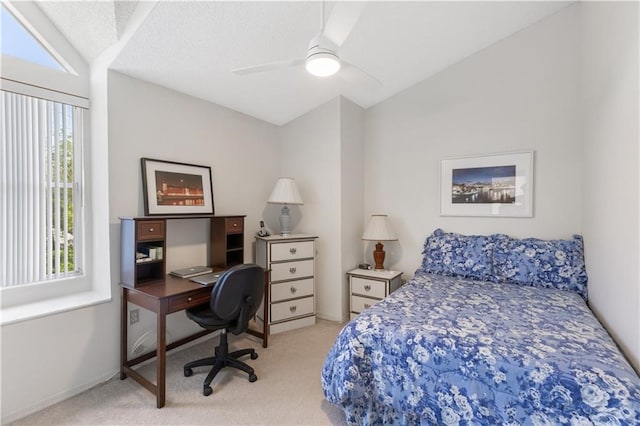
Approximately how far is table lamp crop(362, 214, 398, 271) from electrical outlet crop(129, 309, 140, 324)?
90.1 inches

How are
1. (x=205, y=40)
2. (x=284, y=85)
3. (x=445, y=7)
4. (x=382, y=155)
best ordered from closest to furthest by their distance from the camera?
(x=205, y=40)
(x=445, y=7)
(x=284, y=85)
(x=382, y=155)

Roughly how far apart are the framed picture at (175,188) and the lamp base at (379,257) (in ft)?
6.14

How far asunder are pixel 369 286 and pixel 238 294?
5.27 feet

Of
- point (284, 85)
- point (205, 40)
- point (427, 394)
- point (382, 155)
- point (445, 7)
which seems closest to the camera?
point (427, 394)

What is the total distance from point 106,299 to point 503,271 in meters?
3.36

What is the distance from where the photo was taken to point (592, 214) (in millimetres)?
2330

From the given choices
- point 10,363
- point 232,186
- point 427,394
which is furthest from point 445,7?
point 10,363

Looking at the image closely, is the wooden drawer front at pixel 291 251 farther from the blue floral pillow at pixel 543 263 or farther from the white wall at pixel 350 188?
the blue floral pillow at pixel 543 263

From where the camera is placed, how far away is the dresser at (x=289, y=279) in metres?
3.19

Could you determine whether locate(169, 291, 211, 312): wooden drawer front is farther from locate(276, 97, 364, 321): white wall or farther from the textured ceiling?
the textured ceiling

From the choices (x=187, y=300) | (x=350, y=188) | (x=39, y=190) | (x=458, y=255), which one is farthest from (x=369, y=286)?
(x=39, y=190)

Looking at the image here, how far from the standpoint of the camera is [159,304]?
203 centimetres

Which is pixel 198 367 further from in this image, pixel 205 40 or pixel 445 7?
pixel 445 7

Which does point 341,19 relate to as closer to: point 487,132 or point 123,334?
point 487,132
